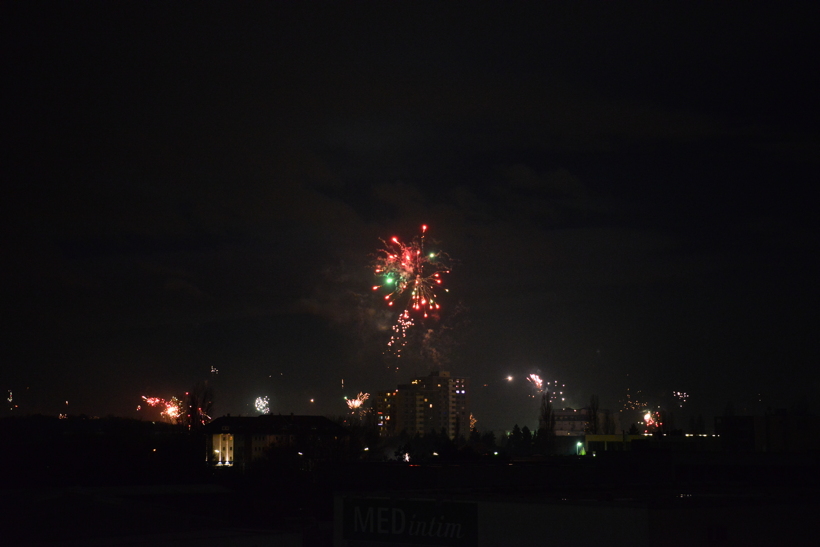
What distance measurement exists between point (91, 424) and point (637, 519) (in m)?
148

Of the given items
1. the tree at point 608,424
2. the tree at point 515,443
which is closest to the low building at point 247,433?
the tree at point 515,443

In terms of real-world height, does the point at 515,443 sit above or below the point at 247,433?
below

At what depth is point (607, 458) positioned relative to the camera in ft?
151

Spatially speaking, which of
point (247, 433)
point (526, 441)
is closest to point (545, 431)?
point (526, 441)

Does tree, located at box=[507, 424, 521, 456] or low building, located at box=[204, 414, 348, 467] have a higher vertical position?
low building, located at box=[204, 414, 348, 467]

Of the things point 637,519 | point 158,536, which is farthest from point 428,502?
point 158,536

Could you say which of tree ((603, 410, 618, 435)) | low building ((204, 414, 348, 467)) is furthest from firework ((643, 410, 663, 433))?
low building ((204, 414, 348, 467))

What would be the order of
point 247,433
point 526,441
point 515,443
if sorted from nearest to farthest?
point 247,433
point 526,441
point 515,443

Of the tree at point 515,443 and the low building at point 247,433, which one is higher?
the low building at point 247,433

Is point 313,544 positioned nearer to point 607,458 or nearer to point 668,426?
point 607,458

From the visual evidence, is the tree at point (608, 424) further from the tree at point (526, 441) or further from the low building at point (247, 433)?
the low building at point (247, 433)

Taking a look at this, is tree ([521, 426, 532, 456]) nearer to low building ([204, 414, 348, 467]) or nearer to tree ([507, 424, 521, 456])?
tree ([507, 424, 521, 456])

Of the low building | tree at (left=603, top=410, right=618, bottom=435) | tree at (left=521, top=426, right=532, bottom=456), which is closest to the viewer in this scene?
the low building

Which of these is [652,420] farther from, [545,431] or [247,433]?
[247,433]
